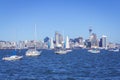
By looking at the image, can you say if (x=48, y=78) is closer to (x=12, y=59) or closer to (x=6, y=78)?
(x=6, y=78)

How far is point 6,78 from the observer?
73062 millimetres

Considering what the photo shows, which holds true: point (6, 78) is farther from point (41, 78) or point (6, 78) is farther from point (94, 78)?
point (94, 78)

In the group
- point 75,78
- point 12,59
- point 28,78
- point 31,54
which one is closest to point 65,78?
point 75,78

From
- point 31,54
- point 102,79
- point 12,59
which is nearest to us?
point 102,79

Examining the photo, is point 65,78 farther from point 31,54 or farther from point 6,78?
point 31,54

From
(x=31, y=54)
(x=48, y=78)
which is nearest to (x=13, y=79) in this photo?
(x=48, y=78)

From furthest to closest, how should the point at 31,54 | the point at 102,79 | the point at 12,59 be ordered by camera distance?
1. the point at 31,54
2. the point at 12,59
3. the point at 102,79

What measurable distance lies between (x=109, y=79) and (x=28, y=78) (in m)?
14.8

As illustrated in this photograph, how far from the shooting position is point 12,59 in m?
144

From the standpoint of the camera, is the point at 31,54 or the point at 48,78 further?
the point at 31,54

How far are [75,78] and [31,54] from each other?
11217 centimetres

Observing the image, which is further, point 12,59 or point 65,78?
point 12,59

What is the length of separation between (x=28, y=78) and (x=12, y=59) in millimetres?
72487

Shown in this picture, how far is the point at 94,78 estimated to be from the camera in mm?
72688
